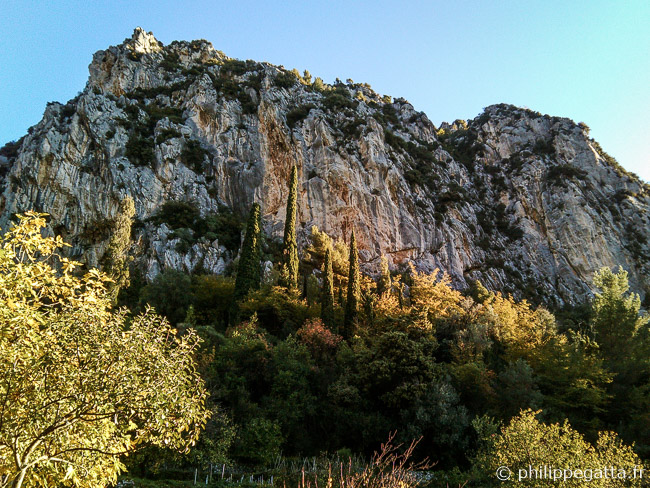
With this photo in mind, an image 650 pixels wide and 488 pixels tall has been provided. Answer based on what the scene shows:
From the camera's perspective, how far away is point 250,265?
113 feet

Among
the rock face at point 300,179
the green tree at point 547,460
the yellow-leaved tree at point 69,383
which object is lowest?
the green tree at point 547,460

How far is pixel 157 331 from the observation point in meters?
6.73

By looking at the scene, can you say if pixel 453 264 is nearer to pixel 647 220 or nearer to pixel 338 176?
pixel 338 176

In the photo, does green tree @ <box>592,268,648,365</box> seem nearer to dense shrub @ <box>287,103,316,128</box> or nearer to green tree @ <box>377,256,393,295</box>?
green tree @ <box>377,256,393,295</box>

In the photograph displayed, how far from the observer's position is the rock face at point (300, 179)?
43562 mm

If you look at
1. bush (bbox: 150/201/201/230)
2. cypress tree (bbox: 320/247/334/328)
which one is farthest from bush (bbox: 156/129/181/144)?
cypress tree (bbox: 320/247/334/328)

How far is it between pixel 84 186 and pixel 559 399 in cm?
5000

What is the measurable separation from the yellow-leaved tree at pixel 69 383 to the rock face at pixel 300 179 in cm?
3618

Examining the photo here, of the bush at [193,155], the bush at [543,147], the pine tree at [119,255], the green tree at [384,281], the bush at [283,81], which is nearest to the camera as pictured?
the pine tree at [119,255]

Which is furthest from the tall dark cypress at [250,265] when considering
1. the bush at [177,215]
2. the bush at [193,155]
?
the bush at [193,155]

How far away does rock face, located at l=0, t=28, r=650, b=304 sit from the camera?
1715 inches

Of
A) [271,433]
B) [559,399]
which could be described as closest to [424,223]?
[559,399]

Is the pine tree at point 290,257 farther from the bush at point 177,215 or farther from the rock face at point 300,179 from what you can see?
the bush at point 177,215

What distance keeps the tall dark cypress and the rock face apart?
8781 millimetres
